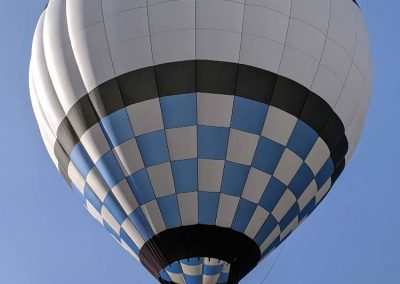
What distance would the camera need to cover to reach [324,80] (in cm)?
758

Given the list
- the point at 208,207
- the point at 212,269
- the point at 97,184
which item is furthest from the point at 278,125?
the point at 97,184

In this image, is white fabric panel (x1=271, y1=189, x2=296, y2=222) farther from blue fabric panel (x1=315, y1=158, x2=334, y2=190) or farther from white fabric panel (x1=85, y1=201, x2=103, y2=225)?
white fabric panel (x1=85, y1=201, x2=103, y2=225)

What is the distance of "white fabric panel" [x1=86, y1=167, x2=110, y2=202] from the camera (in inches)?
299

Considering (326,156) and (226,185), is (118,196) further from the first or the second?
(326,156)

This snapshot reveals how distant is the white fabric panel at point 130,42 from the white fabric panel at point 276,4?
104 cm

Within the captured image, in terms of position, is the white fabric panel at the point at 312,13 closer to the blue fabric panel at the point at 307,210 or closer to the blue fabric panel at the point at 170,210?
the blue fabric panel at the point at 307,210

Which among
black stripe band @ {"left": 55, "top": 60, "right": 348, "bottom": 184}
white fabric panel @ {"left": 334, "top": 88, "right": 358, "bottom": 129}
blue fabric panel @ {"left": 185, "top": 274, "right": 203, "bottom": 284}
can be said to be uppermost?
white fabric panel @ {"left": 334, "top": 88, "right": 358, "bottom": 129}

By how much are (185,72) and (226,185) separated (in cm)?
114

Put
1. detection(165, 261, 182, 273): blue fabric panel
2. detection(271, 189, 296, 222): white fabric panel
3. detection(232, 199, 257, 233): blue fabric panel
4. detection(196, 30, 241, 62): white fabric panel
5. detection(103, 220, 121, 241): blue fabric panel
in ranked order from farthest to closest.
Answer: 1. detection(103, 220, 121, 241): blue fabric panel
2. detection(271, 189, 296, 222): white fabric panel
3. detection(165, 261, 182, 273): blue fabric panel
4. detection(232, 199, 257, 233): blue fabric panel
5. detection(196, 30, 241, 62): white fabric panel

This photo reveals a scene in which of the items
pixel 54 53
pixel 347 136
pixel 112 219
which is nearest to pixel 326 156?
pixel 347 136

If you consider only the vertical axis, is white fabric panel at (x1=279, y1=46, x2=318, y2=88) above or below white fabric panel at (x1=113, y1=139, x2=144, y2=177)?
above

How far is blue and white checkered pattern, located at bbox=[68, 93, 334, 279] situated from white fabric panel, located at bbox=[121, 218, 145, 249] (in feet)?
0.11

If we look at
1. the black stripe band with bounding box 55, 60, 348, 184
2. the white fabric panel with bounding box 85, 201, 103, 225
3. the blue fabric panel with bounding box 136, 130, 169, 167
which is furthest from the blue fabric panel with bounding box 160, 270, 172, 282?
the black stripe band with bounding box 55, 60, 348, 184

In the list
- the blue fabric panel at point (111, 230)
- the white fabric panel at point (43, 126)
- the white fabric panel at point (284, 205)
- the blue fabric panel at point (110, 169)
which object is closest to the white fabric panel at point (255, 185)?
the white fabric panel at point (284, 205)
